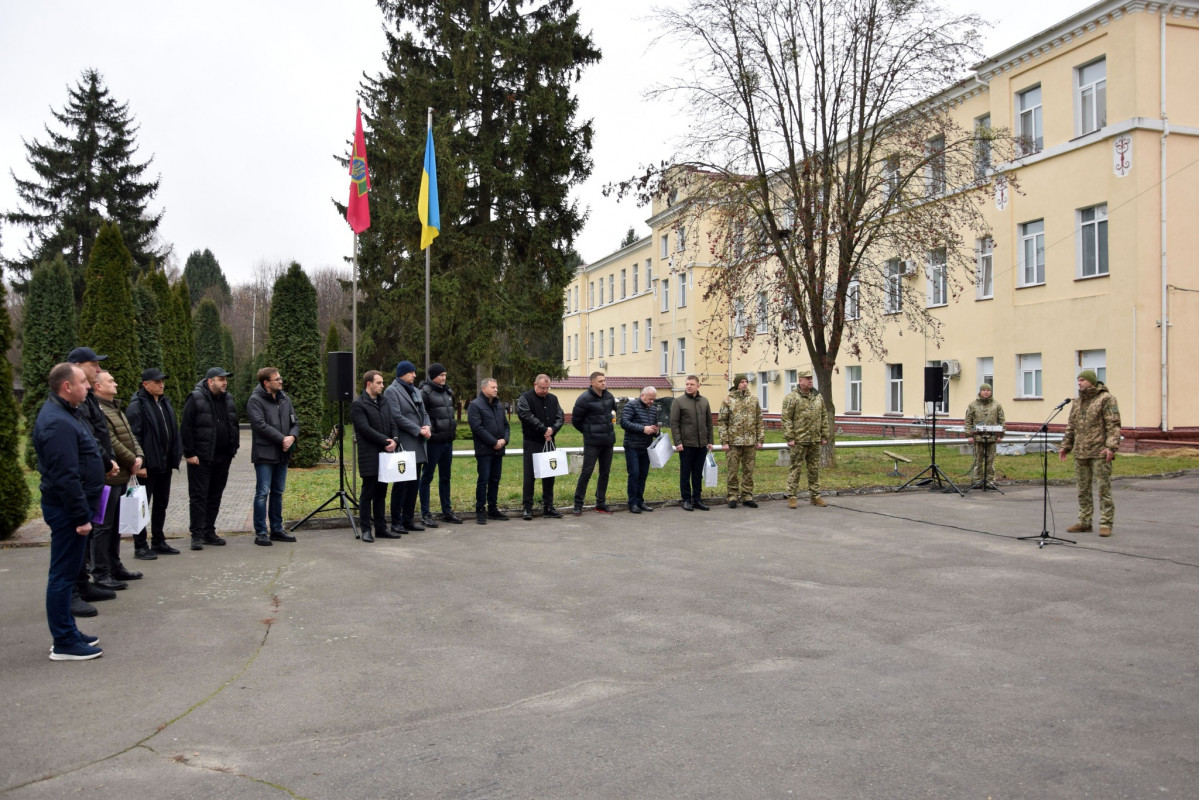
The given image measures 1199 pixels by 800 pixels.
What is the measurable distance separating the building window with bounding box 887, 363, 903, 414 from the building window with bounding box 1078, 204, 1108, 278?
9581 millimetres

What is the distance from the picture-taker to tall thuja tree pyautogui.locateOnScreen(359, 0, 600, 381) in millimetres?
26781

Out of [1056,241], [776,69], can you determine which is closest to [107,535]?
[776,69]

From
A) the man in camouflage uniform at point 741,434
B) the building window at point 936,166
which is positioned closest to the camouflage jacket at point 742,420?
the man in camouflage uniform at point 741,434

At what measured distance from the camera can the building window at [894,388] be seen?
34.8 m

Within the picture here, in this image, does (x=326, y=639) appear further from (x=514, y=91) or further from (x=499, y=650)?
(x=514, y=91)

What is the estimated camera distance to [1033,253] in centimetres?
2766

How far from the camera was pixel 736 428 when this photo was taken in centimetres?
1427

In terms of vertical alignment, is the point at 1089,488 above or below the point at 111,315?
below

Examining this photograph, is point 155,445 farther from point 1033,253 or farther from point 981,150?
point 1033,253

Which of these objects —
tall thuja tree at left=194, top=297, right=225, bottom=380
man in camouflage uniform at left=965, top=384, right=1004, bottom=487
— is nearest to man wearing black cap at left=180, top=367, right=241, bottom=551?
Result: man in camouflage uniform at left=965, top=384, right=1004, bottom=487

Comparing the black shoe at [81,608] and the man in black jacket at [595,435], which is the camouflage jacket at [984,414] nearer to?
the man in black jacket at [595,435]

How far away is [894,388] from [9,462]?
30.9m

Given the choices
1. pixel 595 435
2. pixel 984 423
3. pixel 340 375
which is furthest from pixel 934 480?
pixel 340 375

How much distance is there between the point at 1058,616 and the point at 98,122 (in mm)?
51600
